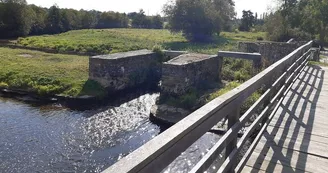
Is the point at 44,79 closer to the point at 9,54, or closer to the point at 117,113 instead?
the point at 117,113

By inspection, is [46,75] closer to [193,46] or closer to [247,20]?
[193,46]

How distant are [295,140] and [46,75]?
19064mm

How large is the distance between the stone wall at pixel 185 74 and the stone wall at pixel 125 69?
3.37 m

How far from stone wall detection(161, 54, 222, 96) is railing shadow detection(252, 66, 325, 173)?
10211 millimetres

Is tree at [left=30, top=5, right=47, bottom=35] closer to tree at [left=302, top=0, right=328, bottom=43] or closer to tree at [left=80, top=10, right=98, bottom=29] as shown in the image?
tree at [left=80, top=10, right=98, bottom=29]

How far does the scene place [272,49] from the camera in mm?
21859

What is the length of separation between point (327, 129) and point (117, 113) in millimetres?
12098

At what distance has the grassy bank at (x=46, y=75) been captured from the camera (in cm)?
1823

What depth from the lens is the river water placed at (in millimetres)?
10016

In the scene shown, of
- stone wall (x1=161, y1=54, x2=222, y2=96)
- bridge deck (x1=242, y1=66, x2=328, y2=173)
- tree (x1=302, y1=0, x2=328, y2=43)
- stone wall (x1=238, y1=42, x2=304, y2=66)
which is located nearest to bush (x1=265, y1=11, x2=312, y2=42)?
tree (x1=302, y1=0, x2=328, y2=43)

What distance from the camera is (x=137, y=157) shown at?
127 cm

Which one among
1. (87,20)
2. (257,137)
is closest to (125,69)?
(257,137)

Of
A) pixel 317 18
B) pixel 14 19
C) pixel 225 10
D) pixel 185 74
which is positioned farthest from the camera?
pixel 225 10

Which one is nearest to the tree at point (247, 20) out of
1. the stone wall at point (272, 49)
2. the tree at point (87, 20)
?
the tree at point (87, 20)
